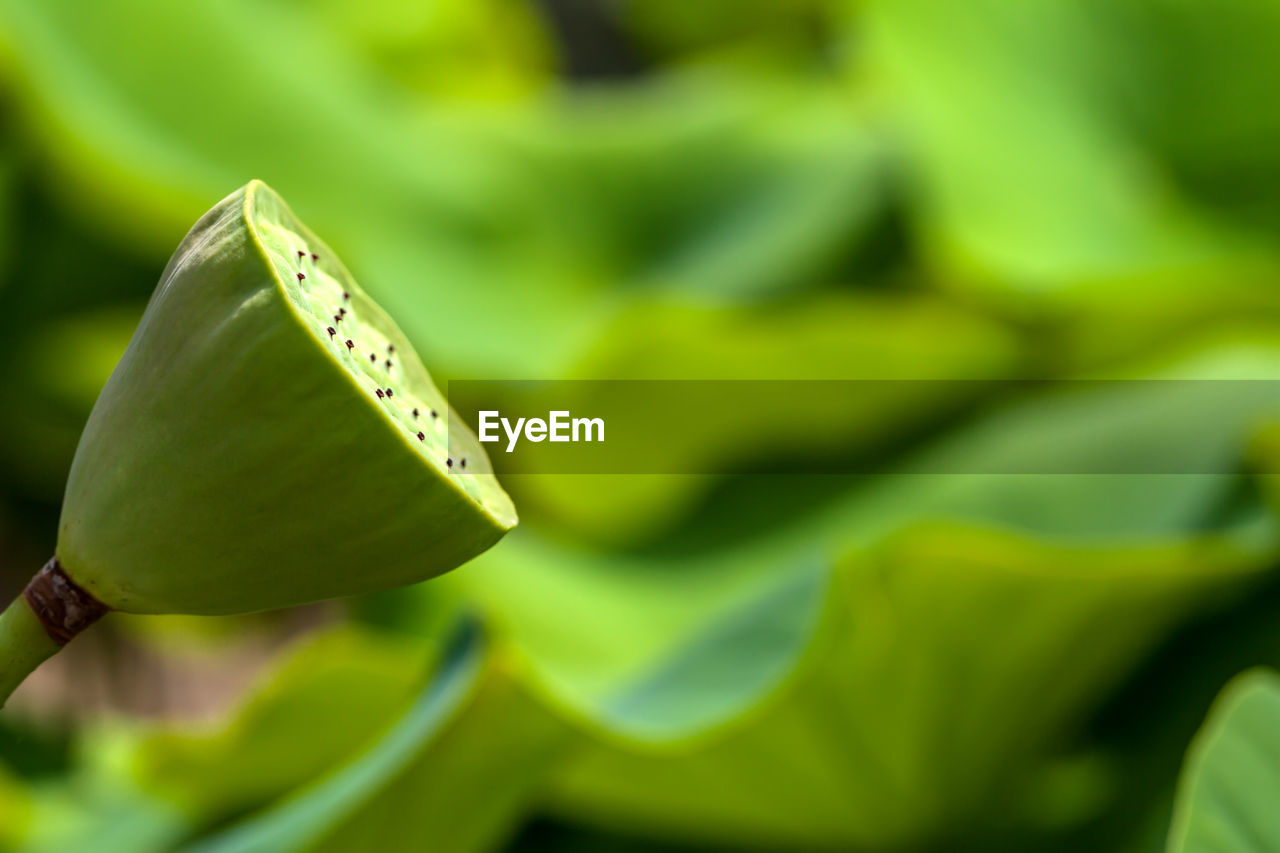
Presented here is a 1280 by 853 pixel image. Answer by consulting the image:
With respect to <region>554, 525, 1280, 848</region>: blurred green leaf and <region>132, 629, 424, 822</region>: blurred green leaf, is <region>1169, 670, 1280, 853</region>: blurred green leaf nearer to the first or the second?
<region>554, 525, 1280, 848</region>: blurred green leaf

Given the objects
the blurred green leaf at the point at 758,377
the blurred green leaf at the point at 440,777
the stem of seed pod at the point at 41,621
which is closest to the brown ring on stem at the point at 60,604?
the stem of seed pod at the point at 41,621

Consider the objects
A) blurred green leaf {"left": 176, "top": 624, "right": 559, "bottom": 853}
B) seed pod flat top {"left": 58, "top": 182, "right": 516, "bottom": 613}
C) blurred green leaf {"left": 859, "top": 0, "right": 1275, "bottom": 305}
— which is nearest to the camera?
seed pod flat top {"left": 58, "top": 182, "right": 516, "bottom": 613}

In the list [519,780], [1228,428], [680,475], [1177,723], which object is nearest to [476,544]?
[519,780]

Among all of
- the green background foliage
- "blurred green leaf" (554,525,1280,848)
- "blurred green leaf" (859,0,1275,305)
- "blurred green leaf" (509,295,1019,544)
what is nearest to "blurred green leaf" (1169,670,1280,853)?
the green background foliage

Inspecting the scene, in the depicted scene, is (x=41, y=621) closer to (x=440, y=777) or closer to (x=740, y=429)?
(x=440, y=777)

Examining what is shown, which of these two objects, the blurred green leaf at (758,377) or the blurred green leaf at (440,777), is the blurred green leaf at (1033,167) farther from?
the blurred green leaf at (440,777)

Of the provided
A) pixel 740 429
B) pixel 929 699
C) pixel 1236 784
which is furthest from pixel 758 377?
pixel 1236 784

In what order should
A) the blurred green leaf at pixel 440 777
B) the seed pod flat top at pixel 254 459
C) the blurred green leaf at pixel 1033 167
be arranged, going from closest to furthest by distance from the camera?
1. the seed pod flat top at pixel 254 459
2. the blurred green leaf at pixel 440 777
3. the blurred green leaf at pixel 1033 167
